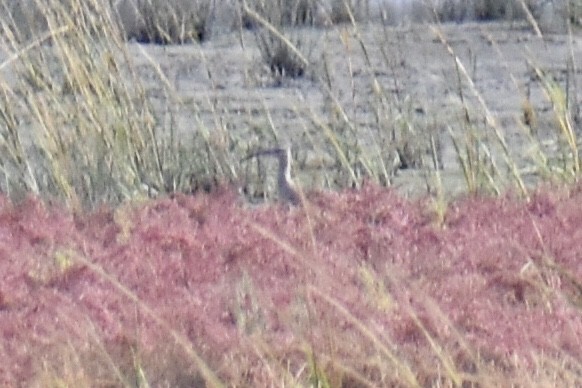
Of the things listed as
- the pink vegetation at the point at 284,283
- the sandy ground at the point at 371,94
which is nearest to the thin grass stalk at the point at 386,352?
the pink vegetation at the point at 284,283

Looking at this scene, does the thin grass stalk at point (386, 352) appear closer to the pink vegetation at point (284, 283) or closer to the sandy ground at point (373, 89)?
the pink vegetation at point (284, 283)

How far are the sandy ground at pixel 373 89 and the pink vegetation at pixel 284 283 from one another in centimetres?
117

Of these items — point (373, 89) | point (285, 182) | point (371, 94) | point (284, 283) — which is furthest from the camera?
point (371, 94)

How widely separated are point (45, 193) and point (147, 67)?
3958 millimetres

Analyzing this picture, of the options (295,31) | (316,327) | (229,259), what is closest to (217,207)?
(229,259)

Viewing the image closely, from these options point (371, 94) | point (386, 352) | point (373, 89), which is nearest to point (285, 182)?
point (373, 89)

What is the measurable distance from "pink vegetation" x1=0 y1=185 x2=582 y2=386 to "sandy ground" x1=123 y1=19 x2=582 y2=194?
1166 millimetres

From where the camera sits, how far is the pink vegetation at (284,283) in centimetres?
431

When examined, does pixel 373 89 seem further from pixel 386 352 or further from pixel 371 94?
pixel 386 352

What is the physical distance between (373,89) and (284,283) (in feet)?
9.63

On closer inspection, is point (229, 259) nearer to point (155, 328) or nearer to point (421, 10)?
point (155, 328)

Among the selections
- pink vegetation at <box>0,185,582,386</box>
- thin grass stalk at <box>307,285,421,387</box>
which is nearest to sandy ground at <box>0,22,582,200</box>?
pink vegetation at <box>0,185,582,386</box>

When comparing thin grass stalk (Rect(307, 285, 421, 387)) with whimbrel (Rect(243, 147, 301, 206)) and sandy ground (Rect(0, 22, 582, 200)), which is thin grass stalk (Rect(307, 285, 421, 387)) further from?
sandy ground (Rect(0, 22, 582, 200))

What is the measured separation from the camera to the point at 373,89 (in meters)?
7.81
